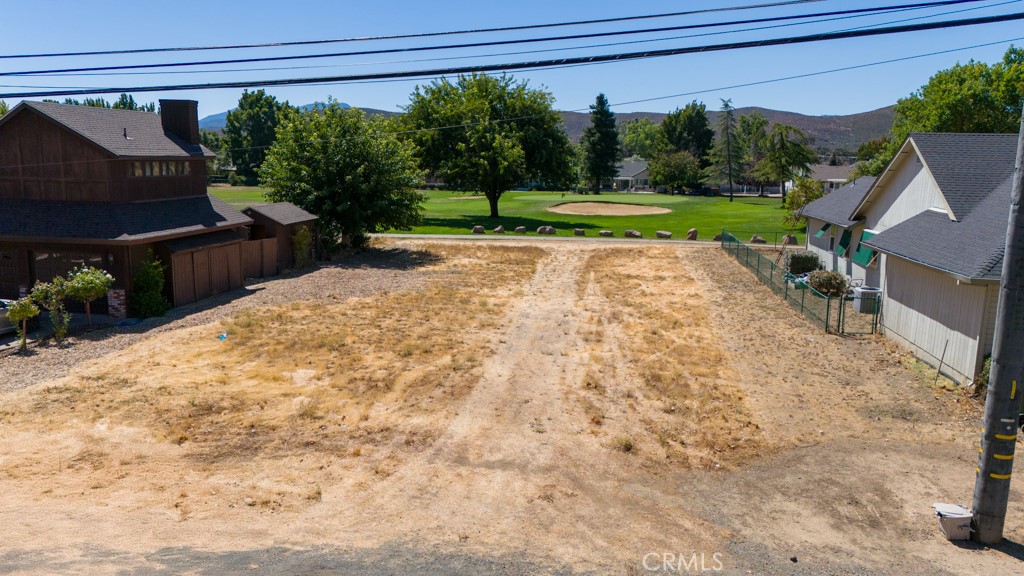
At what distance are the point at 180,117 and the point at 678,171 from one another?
290 ft

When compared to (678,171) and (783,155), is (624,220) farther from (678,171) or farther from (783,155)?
(678,171)

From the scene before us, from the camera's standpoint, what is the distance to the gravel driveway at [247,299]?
1822cm

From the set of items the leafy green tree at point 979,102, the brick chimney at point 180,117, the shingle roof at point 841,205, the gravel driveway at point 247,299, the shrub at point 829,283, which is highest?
the leafy green tree at point 979,102

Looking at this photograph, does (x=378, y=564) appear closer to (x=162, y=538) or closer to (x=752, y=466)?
(x=162, y=538)

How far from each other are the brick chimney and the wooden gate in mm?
5100

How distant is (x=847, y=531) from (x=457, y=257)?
3186cm

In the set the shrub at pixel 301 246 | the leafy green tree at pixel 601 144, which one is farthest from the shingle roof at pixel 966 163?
the leafy green tree at pixel 601 144

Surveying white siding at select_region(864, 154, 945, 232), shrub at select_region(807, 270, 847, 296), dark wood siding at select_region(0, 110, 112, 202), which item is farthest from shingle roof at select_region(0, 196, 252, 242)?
white siding at select_region(864, 154, 945, 232)

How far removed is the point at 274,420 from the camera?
1459 centimetres

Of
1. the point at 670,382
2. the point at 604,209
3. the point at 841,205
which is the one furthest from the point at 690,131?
the point at 670,382

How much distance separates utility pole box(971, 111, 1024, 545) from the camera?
9766 millimetres

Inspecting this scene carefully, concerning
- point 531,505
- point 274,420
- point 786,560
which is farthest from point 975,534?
point 274,420

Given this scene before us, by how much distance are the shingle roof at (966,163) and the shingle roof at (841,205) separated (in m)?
6.74

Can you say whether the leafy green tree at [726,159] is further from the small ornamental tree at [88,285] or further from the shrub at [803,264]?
the small ornamental tree at [88,285]
